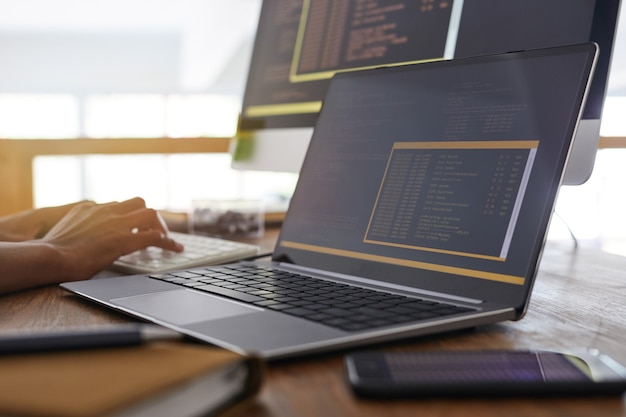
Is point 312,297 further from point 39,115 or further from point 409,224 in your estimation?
point 39,115

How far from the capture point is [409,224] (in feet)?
2.36

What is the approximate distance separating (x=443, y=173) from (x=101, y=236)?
1.39 feet

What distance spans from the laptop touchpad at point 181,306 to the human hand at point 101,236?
0.63 ft

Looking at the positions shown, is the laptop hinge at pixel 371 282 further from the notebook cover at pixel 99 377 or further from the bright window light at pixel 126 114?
the bright window light at pixel 126 114

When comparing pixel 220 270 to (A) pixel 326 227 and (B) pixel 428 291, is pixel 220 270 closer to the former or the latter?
(A) pixel 326 227

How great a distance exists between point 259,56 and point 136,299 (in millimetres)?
867

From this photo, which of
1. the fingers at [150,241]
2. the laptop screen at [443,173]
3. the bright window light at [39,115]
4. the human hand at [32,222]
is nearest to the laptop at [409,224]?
the laptop screen at [443,173]

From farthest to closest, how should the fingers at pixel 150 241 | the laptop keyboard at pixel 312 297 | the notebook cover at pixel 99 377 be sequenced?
the fingers at pixel 150 241
the laptop keyboard at pixel 312 297
the notebook cover at pixel 99 377

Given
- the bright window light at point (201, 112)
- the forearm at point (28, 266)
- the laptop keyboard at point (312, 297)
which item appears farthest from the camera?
the bright window light at point (201, 112)

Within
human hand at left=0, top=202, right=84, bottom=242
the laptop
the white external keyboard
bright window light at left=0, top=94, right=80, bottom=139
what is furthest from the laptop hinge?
bright window light at left=0, top=94, right=80, bottom=139

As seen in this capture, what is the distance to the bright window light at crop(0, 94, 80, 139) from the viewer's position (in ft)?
23.9

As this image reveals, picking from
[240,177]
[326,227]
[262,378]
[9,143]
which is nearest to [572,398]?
[262,378]

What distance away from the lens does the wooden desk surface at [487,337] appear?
15.6 inches

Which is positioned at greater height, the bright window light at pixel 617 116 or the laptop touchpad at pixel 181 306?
the bright window light at pixel 617 116
